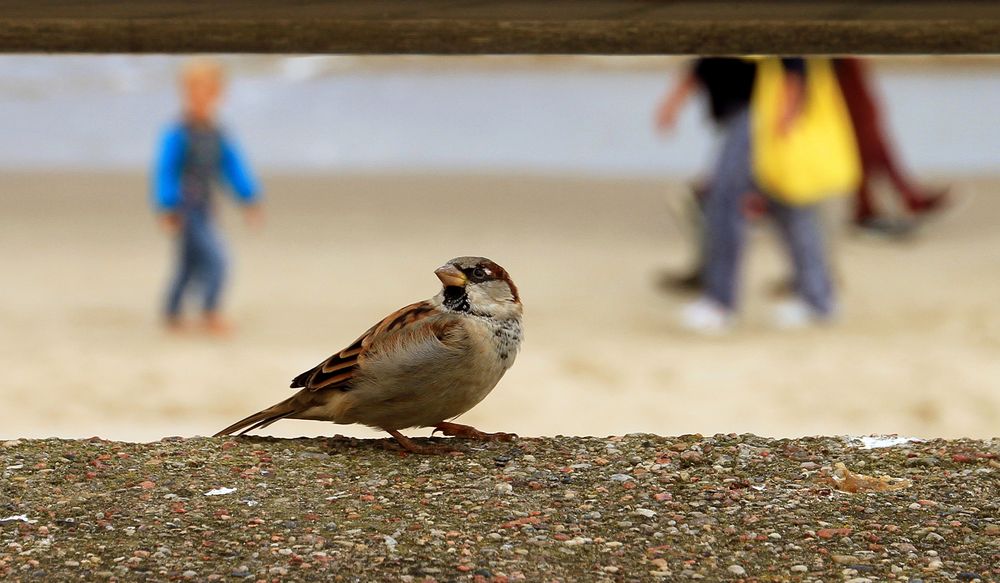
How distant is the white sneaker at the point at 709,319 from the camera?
37.7 feet

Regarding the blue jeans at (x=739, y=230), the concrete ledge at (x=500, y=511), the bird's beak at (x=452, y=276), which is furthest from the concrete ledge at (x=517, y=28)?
the blue jeans at (x=739, y=230)

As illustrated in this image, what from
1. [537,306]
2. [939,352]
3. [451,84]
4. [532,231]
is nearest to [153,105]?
[451,84]

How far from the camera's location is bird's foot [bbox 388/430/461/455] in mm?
3957

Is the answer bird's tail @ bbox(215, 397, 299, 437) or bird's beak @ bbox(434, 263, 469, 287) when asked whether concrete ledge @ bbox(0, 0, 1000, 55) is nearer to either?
bird's beak @ bbox(434, 263, 469, 287)

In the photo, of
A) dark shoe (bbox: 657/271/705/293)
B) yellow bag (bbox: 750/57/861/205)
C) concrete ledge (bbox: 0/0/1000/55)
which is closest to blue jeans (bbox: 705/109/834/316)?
yellow bag (bbox: 750/57/861/205)

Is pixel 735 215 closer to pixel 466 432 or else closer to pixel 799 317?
pixel 799 317

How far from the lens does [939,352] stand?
10.4 m

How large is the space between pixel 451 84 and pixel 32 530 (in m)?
20.8

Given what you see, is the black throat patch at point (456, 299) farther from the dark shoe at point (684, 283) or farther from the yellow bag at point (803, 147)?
the dark shoe at point (684, 283)

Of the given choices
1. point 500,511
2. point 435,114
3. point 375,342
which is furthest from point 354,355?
point 435,114

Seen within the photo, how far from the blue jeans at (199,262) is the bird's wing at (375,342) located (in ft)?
25.1

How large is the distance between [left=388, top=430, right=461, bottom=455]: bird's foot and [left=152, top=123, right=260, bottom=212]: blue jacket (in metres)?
7.56

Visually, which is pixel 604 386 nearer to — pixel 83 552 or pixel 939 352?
pixel 939 352

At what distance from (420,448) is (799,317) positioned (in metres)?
7.95
